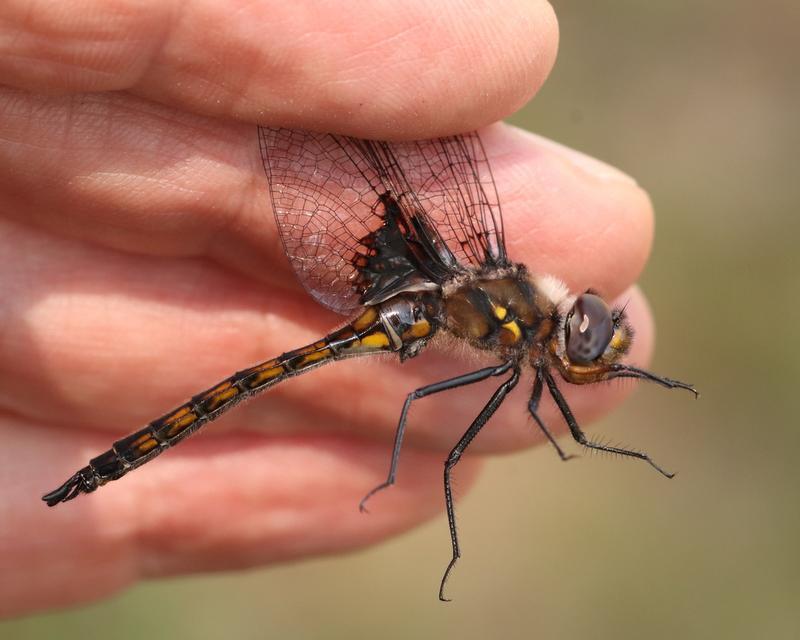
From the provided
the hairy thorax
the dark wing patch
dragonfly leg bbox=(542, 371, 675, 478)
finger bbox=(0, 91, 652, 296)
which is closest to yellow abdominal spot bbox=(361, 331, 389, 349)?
the dark wing patch

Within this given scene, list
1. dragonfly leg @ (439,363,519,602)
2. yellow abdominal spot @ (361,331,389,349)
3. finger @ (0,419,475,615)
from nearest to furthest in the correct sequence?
1. dragonfly leg @ (439,363,519,602)
2. yellow abdominal spot @ (361,331,389,349)
3. finger @ (0,419,475,615)

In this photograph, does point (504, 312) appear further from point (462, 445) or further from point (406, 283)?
point (462, 445)

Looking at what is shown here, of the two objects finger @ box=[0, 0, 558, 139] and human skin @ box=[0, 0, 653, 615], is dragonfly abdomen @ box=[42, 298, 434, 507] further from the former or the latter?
finger @ box=[0, 0, 558, 139]

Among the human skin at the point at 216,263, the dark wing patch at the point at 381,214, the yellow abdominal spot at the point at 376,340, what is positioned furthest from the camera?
the yellow abdominal spot at the point at 376,340

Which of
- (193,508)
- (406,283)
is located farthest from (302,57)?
(193,508)

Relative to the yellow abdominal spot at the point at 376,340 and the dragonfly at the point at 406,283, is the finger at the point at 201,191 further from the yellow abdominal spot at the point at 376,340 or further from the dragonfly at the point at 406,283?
the yellow abdominal spot at the point at 376,340

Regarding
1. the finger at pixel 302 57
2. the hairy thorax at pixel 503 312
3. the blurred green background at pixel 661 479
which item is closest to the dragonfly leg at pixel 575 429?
the hairy thorax at pixel 503 312

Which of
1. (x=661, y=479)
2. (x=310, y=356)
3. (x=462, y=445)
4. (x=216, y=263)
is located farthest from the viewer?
(x=661, y=479)
